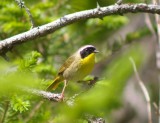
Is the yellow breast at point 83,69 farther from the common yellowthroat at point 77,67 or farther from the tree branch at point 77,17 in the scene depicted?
the tree branch at point 77,17

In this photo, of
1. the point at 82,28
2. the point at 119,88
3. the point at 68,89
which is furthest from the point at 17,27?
the point at 119,88

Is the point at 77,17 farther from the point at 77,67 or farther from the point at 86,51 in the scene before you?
the point at 86,51

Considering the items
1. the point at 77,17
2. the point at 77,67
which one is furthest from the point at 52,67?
the point at 77,17

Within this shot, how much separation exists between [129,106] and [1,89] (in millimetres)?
5578

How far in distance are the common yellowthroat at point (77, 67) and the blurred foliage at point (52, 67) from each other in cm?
7

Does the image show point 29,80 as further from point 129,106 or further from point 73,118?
point 129,106

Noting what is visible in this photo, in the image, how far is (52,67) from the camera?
3.23 metres

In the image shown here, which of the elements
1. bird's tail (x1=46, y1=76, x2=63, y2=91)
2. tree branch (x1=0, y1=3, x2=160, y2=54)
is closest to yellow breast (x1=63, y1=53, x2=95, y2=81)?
bird's tail (x1=46, y1=76, x2=63, y2=91)

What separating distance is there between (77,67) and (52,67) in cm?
20

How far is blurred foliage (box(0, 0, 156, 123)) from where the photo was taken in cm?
132

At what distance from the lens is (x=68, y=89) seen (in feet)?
10.3

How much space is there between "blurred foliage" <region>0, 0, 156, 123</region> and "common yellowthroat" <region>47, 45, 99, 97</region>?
0.24ft

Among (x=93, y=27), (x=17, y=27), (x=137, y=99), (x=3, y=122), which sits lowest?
(x=3, y=122)

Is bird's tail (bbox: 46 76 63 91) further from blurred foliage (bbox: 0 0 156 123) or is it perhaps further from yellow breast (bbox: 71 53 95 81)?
Result: yellow breast (bbox: 71 53 95 81)
